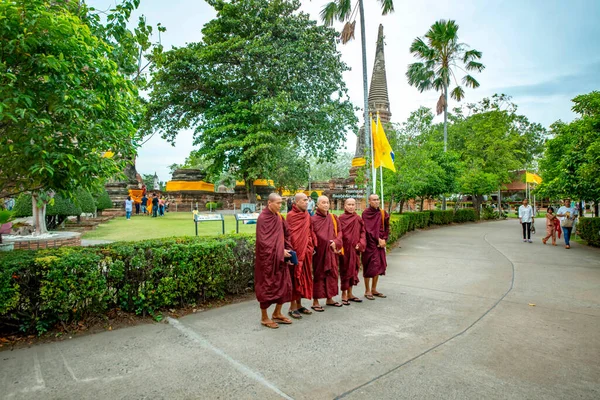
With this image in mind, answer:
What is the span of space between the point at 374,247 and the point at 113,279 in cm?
380

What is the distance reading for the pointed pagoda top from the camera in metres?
34.2

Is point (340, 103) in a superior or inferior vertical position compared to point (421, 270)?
superior

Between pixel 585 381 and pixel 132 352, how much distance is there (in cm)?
426

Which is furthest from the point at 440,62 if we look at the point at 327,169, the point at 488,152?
the point at 327,169

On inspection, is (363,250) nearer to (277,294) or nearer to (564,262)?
(277,294)

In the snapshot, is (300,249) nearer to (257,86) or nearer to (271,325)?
(271,325)

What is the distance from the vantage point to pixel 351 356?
3.61 m

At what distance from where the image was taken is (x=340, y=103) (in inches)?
789

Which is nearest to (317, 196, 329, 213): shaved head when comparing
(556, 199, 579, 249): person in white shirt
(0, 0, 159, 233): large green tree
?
(0, 0, 159, 233): large green tree

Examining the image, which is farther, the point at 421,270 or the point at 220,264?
the point at 421,270

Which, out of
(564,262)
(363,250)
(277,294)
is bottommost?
(564,262)

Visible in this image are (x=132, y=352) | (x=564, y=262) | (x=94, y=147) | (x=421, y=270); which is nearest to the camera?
(x=132, y=352)

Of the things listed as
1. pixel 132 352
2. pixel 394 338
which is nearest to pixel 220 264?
pixel 132 352

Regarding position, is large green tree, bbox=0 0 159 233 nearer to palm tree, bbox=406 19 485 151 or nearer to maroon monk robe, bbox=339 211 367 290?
maroon monk robe, bbox=339 211 367 290
